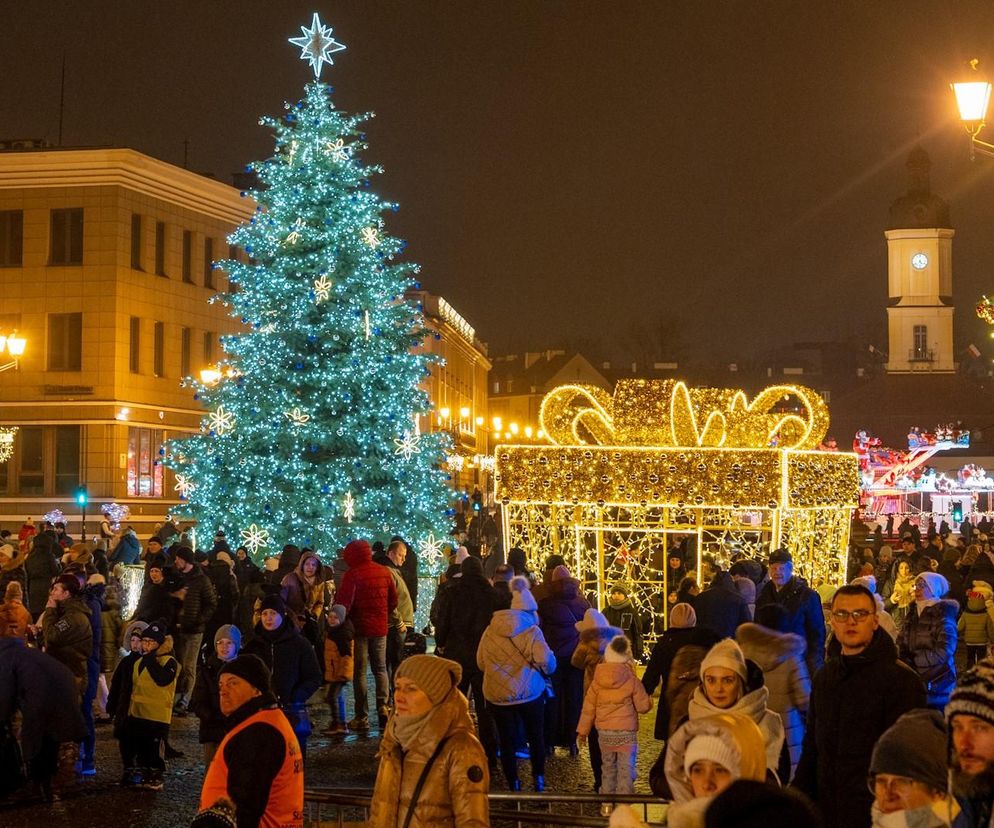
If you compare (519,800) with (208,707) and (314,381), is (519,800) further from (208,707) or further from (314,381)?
(314,381)

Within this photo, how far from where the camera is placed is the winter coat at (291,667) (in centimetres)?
1073

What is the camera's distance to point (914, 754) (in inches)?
182

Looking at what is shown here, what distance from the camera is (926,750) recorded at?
183 inches

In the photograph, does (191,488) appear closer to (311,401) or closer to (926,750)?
(311,401)

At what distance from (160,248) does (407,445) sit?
1962 cm

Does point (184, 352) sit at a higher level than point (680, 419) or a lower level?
higher

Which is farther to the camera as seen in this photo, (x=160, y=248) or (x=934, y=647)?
(x=160, y=248)

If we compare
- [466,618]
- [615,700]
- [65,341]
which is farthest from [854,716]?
[65,341]

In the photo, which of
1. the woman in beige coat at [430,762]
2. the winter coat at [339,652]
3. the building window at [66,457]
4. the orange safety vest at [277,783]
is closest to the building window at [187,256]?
the building window at [66,457]

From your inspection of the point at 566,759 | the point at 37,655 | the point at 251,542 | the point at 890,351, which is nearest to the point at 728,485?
the point at 566,759

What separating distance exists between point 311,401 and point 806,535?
1115 cm

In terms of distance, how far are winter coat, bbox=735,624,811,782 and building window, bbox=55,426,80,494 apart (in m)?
36.1

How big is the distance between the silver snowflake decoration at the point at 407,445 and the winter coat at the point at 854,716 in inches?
856

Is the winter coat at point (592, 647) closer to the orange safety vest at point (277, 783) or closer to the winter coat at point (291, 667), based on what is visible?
the winter coat at point (291, 667)
